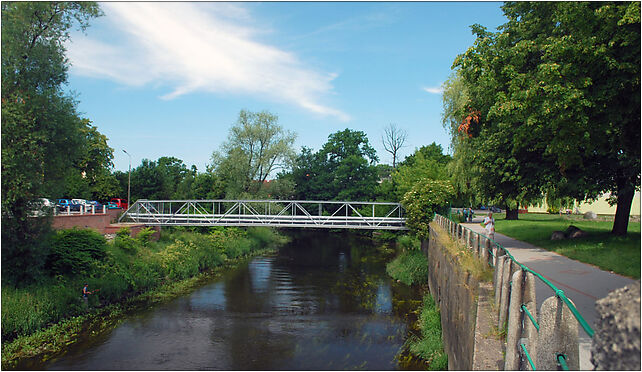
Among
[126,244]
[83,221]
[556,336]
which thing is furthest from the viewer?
[83,221]

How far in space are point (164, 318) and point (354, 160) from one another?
39103mm

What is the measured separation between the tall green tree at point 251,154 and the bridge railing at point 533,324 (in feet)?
121

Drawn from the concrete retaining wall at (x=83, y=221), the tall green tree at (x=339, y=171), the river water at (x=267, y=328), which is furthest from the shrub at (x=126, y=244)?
the tall green tree at (x=339, y=171)

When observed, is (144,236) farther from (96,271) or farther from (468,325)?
(468,325)

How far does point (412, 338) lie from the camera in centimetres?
1432

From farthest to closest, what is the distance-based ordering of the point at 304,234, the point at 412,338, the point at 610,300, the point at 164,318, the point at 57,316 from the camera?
the point at 304,234 → the point at 164,318 → the point at 57,316 → the point at 412,338 → the point at 610,300

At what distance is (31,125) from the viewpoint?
49.3ft

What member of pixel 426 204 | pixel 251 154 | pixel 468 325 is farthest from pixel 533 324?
pixel 251 154

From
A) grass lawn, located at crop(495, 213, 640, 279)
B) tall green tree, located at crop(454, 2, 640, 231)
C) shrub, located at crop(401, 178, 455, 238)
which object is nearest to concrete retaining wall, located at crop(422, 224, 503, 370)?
tall green tree, located at crop(454, 2, 640, 231)

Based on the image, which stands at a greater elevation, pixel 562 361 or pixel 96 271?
pixel 562 361

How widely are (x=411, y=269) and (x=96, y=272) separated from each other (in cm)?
1581

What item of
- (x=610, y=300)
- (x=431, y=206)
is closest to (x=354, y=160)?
(x=431, y=206)

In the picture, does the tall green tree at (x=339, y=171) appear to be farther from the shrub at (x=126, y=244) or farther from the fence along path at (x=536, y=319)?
the fence along path at (x=536, y=319)

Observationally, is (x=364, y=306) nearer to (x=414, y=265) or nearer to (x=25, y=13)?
(x=414, y=265)
